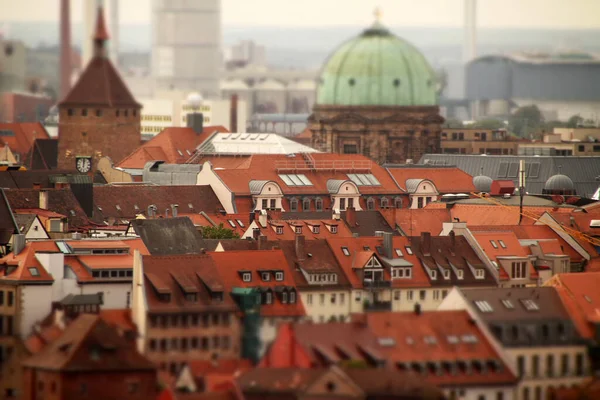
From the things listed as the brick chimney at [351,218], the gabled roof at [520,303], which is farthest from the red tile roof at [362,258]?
the brick chimney at [351,218]

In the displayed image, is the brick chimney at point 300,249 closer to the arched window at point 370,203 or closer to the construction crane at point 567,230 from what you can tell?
the construction crane at point 567,230

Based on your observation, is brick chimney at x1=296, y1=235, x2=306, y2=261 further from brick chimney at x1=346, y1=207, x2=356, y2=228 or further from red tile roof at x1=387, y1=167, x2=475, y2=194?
red tile roof at x1=387, y1=167, x2=475, y2=194

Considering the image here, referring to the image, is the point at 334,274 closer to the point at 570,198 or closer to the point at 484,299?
the point at 484,299

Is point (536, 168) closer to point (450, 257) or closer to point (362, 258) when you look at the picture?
point (450, 257)

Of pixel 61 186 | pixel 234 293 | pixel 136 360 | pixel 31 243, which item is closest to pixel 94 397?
pixel 136 360

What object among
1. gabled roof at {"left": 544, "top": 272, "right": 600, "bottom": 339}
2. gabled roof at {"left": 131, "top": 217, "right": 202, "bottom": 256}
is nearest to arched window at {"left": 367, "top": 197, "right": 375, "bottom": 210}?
gabled roof at {"left": 131, "top": 217, "right": 202, "bottom": 256}

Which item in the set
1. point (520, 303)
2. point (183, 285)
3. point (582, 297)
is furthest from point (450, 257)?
→ point (183, 285)
